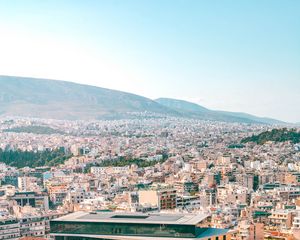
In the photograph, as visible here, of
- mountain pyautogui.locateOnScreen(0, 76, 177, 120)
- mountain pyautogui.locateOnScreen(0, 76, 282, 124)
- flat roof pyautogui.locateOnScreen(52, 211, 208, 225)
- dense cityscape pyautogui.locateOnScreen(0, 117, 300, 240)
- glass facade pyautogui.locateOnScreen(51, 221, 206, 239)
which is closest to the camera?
glass facade pyautogui.locateOnScreen(51, 221, 206, 239)

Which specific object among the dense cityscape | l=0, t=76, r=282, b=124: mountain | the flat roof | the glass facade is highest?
l=0, t=76, r=282, b=124: mountain

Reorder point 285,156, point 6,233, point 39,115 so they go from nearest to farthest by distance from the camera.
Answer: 1. point 6,233
2. point 285,156
3. point 39,115

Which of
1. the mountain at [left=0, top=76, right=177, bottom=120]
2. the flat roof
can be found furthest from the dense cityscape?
the mountain at [left=0, top=76, right=177, bottom=120]

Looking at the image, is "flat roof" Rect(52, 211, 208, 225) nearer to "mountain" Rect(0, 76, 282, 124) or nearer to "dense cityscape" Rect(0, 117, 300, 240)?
"dense cityscape" Rect(0, 117, 300, 240)

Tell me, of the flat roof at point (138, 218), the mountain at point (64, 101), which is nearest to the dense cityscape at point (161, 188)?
the flat roof at point (138, 218)

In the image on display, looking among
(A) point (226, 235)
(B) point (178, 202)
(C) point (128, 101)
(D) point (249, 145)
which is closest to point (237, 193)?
(B) point (178, 202)

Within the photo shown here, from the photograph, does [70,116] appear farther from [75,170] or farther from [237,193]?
[237,193]
